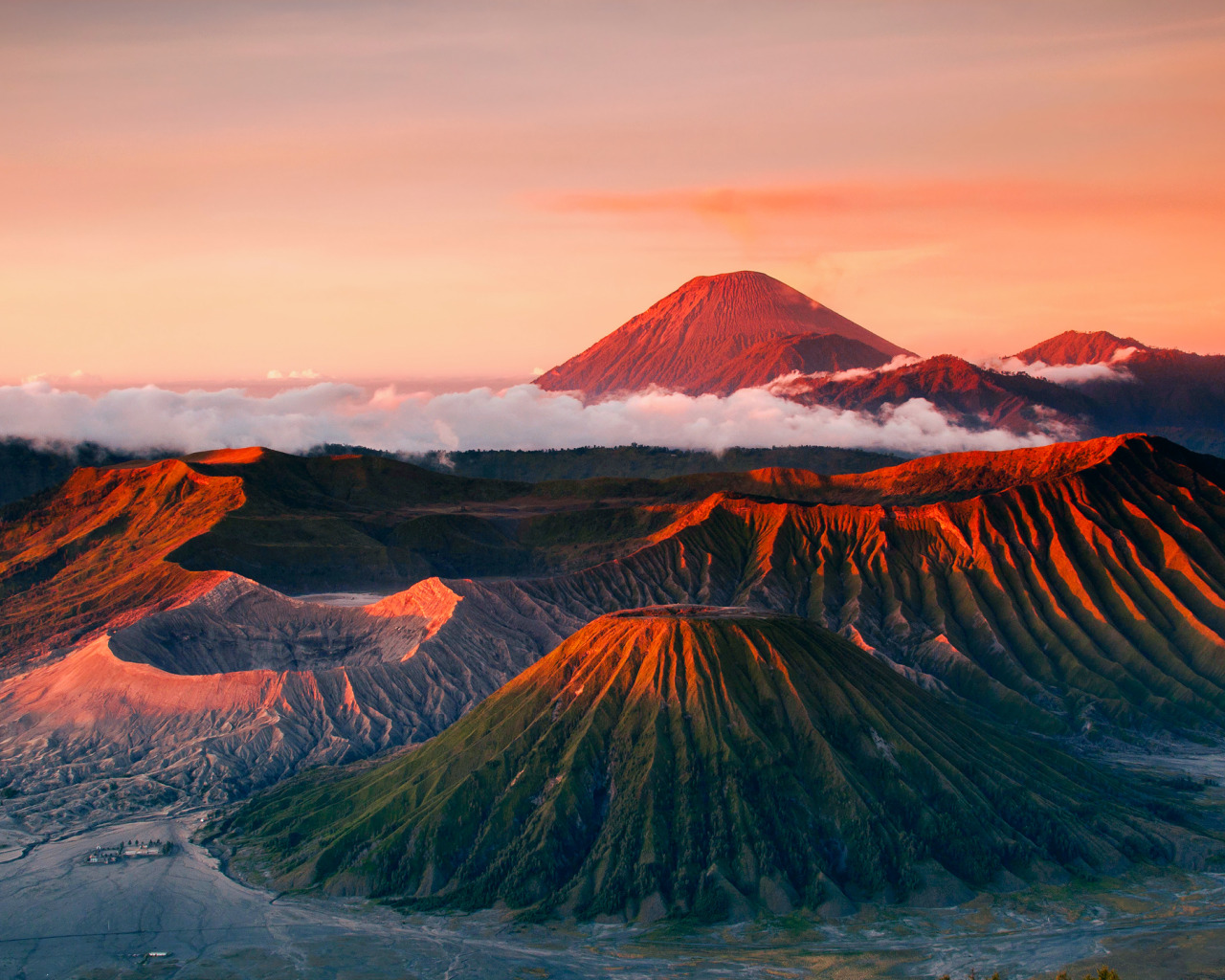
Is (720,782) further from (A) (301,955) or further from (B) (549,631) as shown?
(B) (549,631)

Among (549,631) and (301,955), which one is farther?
(549,631)

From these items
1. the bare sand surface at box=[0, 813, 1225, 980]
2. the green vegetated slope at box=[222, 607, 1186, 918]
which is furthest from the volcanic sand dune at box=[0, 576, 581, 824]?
the bare sand surface at box=[0, 813, 1225, 980]

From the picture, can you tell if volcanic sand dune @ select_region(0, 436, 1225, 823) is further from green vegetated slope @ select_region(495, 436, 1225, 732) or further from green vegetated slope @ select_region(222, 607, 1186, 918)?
green vegetated slope @ select_region(222, 607, 1186, 918)

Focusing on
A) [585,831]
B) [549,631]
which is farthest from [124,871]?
[549,631]

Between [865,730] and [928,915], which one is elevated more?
[865,730]

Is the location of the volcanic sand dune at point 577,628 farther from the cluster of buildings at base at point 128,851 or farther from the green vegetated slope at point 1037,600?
the cluster of buildings at base at point 128,851

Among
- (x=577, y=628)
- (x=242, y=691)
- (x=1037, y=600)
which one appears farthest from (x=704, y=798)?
(x=1037, y=600)

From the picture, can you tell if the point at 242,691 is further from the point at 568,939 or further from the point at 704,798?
the point at 568,939
